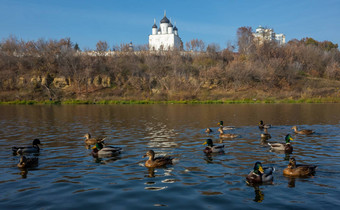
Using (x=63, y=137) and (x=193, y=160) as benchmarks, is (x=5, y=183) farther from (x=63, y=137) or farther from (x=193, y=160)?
(x=63, y=137)

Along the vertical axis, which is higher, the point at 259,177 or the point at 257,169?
the point at 257,169

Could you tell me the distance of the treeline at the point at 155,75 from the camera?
67812mm

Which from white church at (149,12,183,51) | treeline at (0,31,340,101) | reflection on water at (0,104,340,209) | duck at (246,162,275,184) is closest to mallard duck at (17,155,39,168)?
reflection on water at (0,104,340,209)

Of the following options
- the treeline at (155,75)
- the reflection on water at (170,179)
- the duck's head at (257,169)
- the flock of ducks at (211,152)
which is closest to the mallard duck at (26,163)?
the flock of ducks at (211,152)

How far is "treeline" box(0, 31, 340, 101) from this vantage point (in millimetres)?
67812

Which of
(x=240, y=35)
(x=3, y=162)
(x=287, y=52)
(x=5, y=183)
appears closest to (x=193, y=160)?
(x=5, y=183)

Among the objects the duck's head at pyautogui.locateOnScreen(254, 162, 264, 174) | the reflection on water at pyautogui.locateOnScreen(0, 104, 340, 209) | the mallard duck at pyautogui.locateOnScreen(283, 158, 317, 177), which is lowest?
the reflection on water at pyautogui.locateOnScreen(0, 104, 340, 209)

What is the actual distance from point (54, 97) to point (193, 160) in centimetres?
6264

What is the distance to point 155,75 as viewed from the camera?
3027 inches

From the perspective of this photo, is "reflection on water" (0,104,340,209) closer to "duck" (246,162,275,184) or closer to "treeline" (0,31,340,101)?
"duck" (246,162,275,184)

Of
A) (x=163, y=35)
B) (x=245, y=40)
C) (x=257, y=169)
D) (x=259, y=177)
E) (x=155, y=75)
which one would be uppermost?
(x=163, y=35)

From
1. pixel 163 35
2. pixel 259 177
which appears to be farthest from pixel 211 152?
pixel 163 35

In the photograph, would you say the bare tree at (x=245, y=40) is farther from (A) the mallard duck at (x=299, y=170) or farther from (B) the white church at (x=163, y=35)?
(A) the mallard duck at (x=299, y=170)

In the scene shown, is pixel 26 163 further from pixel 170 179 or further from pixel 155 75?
pixel 155 75
